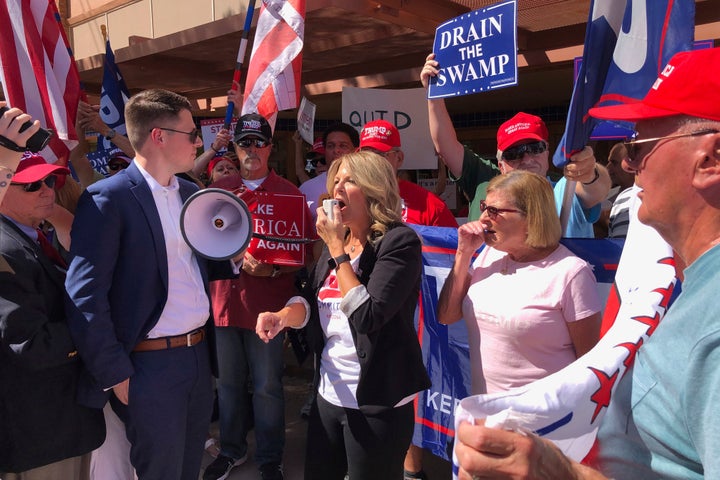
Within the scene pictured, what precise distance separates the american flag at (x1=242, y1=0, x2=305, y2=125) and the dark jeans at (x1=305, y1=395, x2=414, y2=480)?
2.23 m

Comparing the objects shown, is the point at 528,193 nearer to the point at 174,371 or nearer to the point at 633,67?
the point at 633,67

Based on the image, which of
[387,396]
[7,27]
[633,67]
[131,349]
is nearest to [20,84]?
[7,27]

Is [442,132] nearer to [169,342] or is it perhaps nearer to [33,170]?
[169,342]

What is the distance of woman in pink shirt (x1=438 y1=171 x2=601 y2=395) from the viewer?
2.08 metres

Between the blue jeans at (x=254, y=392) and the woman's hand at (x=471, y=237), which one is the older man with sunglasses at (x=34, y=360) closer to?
the blue jeans at (x=254, y=392)

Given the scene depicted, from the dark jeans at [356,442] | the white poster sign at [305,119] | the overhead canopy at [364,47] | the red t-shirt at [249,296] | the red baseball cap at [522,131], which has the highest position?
the overhead canopy at [364,47]

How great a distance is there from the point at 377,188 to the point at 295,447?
95.0 inches

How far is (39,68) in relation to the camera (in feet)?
11.1

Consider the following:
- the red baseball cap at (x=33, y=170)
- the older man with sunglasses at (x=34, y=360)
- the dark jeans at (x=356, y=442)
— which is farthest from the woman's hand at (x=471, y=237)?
the red baseball cap at (x=33, y=170)

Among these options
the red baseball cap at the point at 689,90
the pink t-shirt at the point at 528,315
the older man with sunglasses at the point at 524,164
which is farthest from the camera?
the older man with sunglasses at the point at 524,164

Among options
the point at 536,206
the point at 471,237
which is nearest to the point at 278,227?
the point at 471,237

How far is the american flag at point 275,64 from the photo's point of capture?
3793 millimetres

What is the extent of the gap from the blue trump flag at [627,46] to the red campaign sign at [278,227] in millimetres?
1660

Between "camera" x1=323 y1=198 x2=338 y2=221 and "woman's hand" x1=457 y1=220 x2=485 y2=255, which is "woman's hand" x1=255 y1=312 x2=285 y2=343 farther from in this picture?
"woman's hand" x1=457 y1=220 x2=485 y2=255
